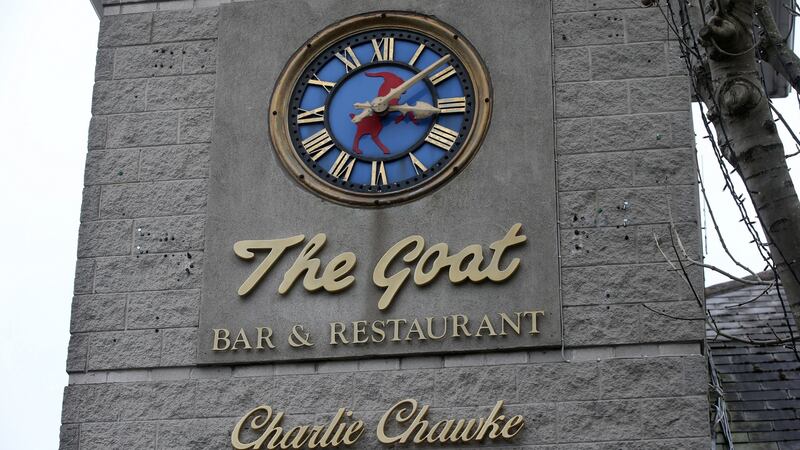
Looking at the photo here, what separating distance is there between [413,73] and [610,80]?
1813 millimetres

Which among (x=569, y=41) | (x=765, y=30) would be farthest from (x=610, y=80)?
(x=765, y=30)

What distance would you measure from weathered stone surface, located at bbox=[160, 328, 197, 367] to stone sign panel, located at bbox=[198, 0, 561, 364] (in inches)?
5.2

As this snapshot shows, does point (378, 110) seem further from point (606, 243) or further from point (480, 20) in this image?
point (606, 243)

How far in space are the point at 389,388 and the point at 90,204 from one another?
11.6 ft

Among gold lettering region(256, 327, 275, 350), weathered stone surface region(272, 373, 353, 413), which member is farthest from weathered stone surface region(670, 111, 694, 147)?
gold lettering region(256, 327, 275, 350)

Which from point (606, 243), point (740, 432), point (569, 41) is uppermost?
point (569, 41)

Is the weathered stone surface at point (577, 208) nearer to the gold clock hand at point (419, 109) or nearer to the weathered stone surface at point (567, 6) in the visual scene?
the gold clock hand at point (419, 109)

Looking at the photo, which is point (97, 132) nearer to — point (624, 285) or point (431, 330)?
point (431, 330)

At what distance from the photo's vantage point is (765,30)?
1032 cm

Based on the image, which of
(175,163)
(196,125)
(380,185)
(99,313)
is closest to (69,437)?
(99,313)

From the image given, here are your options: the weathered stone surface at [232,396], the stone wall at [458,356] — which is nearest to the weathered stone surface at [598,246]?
the stone wall at [458,356]

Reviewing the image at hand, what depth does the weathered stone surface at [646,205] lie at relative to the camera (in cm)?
1438

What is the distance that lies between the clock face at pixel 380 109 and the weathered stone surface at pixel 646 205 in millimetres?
1315

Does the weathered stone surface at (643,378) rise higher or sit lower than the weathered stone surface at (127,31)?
lower
